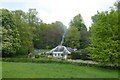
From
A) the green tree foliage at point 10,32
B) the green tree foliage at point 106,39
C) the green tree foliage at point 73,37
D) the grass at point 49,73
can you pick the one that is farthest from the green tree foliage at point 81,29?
the grass at point 49,73

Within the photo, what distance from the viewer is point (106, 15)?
24250 mm

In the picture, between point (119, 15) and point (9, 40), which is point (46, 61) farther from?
point (119, 15)

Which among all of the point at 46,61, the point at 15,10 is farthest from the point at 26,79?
the point at 15,10

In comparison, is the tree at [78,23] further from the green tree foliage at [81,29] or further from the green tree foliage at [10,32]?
the green tree foliage at [10,32]

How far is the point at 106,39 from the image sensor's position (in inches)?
931

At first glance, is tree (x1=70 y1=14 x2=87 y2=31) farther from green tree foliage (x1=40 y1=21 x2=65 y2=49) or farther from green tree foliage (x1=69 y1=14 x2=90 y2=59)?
green tree foliage (x1=40 y1=21 x2=65 y2=49)

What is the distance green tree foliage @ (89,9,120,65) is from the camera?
22828 mm

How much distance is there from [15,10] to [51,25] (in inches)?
730

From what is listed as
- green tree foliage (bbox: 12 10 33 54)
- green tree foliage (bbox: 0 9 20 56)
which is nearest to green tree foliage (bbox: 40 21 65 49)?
green tree foliage (bbox: 12 10 33 54)

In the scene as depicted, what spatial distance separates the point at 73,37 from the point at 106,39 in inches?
961

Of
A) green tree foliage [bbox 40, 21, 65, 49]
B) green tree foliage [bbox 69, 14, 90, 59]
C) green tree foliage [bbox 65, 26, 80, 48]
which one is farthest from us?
green tree foliage [bbox 40, 21, 65, 49]

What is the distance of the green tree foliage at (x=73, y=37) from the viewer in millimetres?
47875

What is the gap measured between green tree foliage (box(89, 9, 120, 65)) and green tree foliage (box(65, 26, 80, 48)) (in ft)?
75.2

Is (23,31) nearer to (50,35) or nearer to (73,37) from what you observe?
(73,37)
